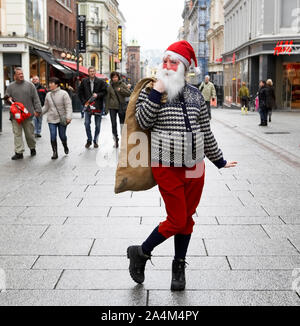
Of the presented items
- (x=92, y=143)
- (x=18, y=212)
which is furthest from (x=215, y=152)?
(x=92, y=143)

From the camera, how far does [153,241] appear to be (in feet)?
13.7

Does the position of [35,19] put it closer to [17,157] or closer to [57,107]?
[57,107]

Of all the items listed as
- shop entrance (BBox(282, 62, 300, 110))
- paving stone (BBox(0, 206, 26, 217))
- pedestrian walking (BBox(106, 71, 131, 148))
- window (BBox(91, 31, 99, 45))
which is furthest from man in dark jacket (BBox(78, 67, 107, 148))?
window (BBox(91, 31, 99, 45))

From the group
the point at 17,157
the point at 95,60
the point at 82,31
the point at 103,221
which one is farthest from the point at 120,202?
the point at 95,60

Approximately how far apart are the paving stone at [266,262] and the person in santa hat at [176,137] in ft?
2.43

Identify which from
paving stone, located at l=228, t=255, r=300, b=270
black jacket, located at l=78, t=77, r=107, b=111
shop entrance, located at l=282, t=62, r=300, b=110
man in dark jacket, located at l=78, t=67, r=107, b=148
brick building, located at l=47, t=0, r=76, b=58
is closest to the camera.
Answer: paving stone, located at l=228, t=255, r=300, b=270

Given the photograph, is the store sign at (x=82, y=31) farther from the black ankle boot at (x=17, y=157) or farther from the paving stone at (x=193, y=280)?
the paving stone at (x=193, y=280)

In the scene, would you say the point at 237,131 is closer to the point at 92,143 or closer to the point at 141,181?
the point at 92,143

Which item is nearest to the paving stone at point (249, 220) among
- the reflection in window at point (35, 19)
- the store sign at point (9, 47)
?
the store sign at point (9, 47)

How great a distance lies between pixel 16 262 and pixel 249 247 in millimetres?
2193

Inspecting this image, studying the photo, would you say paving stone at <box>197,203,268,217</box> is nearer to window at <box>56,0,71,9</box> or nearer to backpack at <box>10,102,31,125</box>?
backpack at <box>10,102,31,125</box>

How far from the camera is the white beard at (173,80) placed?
3857 mm

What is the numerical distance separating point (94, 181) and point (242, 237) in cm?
377

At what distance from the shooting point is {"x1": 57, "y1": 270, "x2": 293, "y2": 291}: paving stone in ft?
13.6
